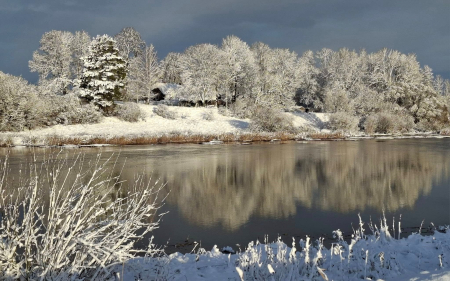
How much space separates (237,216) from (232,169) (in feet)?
24.4

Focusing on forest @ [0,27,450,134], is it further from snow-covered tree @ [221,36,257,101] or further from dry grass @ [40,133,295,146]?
dry grass @ [40,133,295,146]

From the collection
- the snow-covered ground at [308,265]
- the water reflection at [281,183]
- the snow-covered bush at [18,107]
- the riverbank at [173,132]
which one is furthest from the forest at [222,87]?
the snow-covered ground at [308,265]

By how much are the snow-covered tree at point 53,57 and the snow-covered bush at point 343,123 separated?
34595mm

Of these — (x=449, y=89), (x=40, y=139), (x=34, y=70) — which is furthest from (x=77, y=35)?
(x=449, y=89)

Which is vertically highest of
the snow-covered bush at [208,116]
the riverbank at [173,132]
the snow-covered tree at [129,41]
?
the snow-covered tree at [129,41]

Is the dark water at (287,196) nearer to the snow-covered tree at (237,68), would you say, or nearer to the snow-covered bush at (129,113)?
the snow-covered bush at (129,113)

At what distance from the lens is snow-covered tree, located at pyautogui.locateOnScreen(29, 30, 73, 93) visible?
46344 mm

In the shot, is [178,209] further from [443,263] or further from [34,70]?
[34,70]

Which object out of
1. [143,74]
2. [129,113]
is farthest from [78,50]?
[129,113]

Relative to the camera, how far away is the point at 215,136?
109ft

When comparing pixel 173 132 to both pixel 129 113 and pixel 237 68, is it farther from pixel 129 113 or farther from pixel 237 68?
pixel 237 68

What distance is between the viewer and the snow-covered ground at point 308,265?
4.26m

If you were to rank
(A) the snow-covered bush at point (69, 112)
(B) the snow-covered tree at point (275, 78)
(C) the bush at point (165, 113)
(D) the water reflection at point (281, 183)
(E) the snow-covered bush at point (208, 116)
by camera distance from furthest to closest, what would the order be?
(B) the snow-covered tree at point (275, 78) → (E) the snow-covered bush at point (208, 116) → (C) the bush at point (165, 113) → (A) the snow-covered bush at point (69, 112) → (D) the water reflection at point (281, 183)

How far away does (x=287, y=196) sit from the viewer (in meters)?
10.6
